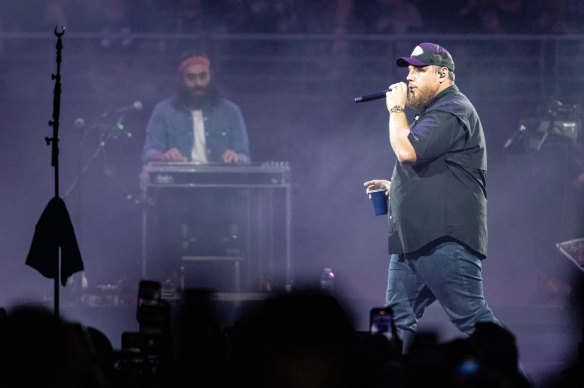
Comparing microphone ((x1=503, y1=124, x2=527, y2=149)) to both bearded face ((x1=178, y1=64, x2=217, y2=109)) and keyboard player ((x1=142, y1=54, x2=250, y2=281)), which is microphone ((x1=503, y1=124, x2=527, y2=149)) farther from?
bearded face ((x1=178, y1=64, x2=217, y2=109))

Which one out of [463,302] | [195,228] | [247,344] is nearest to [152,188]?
[195,228]

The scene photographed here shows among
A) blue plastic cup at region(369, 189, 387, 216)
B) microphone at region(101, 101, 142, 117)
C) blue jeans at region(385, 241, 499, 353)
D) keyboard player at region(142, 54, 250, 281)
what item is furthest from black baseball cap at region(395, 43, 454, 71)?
microphone at region(101, 101, 142, 117)

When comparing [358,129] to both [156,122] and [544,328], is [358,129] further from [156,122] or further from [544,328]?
[544,328]

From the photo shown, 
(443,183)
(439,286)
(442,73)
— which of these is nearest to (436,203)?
(443,183)

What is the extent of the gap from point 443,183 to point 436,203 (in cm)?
11

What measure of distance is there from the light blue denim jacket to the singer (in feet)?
12.7

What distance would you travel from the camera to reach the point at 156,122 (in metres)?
8.12

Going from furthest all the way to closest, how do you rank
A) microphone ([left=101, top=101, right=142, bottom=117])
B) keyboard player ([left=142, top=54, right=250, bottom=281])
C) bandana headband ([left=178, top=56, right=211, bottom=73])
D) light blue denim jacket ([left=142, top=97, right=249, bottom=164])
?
bandana headband ([left=178, top=56, right=211, bottom=73]) < light blue denim jacket ([left=142, top=97, right=249, bottom=164]) < microphone ([left=101, top=101, right=142, bottom=117]) < keyboard player ([left=142, top=54, right=250, bottom=281])

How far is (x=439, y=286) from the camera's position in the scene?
3.81 m

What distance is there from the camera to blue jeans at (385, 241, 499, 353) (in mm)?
3725

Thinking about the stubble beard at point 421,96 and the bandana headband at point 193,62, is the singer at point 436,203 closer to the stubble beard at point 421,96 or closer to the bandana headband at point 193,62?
the stubble beard at point 421,96

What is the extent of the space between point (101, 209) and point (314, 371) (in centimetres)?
749

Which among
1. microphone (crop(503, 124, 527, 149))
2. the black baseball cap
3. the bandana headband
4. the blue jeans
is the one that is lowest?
the blue jeans

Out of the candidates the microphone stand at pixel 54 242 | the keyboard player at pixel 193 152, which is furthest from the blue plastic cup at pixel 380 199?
the keyboard player at pixel 193 152
